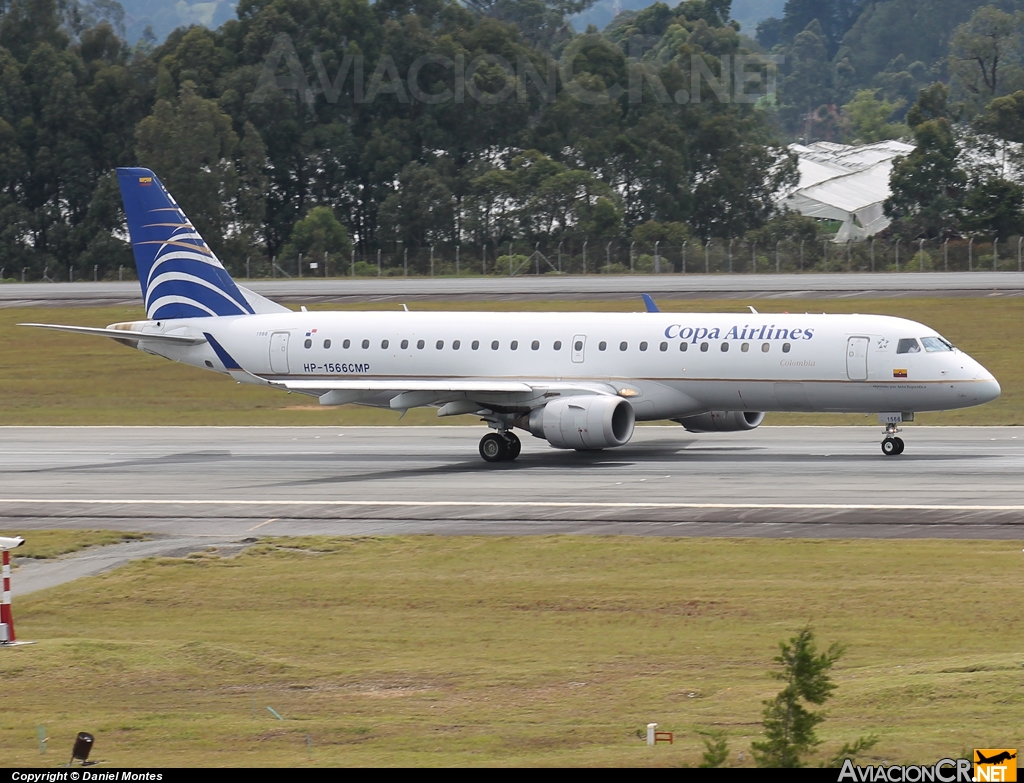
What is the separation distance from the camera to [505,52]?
11550 cm

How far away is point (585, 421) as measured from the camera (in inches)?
A: 1325

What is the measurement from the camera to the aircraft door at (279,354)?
38.7 meters

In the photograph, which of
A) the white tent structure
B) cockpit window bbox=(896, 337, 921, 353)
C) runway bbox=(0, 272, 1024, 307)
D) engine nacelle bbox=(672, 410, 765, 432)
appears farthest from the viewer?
the white tent structure

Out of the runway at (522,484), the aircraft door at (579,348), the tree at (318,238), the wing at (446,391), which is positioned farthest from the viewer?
the tree at (318,238)

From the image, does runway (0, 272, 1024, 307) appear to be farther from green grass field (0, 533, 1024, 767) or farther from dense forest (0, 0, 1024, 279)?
green grass field (0, 533, 1024, 767)

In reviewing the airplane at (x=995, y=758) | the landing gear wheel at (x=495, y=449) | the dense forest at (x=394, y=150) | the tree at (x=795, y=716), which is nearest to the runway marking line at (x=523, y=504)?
the landing gear wheel at (x=495, y=449)

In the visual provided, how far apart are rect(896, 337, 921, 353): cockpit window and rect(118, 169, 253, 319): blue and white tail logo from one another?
17.1 meters

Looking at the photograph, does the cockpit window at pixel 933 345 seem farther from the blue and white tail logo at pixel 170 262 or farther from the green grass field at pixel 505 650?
the blue and white tail logo at pixel 170 262

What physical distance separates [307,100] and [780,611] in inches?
3694

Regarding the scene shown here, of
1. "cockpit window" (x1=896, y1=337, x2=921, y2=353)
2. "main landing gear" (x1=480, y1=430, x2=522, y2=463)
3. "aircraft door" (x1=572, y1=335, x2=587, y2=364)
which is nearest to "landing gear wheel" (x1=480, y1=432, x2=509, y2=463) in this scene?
"main landing gear" (x1=480, y1=430, x2=522, y2=463)

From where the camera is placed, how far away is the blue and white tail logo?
4034 centimetres

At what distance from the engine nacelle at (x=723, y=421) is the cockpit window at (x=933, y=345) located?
4.69m

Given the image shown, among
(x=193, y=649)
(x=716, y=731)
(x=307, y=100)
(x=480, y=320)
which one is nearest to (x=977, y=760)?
(x=716, y=731)

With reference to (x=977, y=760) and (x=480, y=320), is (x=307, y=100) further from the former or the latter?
(x=977, y=760)
